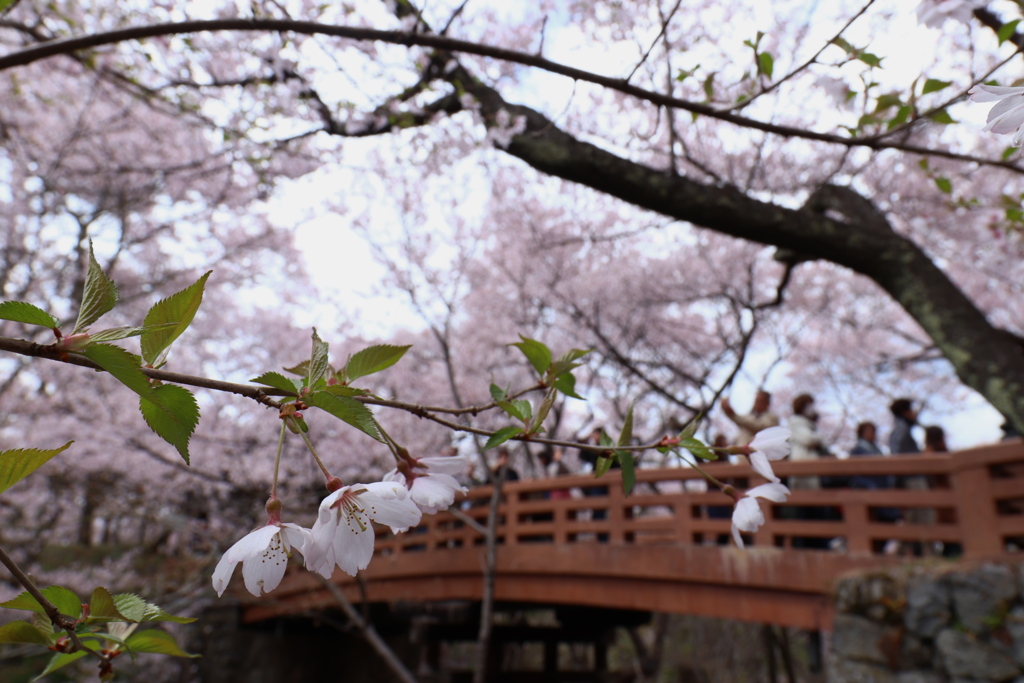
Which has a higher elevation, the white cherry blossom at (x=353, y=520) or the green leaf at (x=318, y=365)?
the green leaf at (x=318, y=365)

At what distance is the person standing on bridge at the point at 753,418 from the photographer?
12.0ft

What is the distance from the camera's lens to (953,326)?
11.1 ft

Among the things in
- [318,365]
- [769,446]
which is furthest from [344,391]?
[769,446]

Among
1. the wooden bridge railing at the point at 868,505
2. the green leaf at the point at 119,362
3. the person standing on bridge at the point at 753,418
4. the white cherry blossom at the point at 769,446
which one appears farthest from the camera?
the wooden bridge railing at the point at 868,505

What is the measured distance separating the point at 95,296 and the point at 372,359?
23 centimetres

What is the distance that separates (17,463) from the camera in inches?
19.6

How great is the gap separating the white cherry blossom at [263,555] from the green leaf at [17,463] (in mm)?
188

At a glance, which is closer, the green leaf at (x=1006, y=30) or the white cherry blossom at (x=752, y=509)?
the white cherry blossom at (x=752, y=509)

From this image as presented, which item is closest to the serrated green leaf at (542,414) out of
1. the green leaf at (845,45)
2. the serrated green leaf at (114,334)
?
the serrated green leaf at (114,334)

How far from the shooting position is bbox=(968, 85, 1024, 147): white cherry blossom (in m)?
0.61

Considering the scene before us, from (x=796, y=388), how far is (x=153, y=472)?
12222mm

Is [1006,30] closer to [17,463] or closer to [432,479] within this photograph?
[432,479]

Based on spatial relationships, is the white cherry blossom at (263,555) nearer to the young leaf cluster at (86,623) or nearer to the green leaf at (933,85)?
the young leaf cluster at (86,623)

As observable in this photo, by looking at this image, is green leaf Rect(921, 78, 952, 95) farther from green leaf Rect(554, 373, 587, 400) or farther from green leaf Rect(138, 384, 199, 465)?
green leaf Rect(138, 384, 199, 465)
